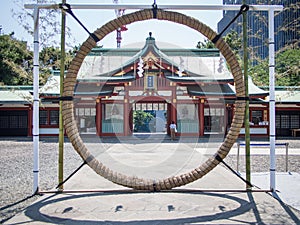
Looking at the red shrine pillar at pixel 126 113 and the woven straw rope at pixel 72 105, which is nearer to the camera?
the woven straw rope at pixel 72 105

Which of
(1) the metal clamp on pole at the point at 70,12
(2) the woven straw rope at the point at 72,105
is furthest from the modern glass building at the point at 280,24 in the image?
(1) the metal clamp on pole at the point at 70,12

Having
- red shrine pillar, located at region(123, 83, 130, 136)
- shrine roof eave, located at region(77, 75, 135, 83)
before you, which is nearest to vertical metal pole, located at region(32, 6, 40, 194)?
shrine roof eave, located at region(77, 75, 135, 83)

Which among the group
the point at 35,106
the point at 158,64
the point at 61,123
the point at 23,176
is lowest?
the point at 23,176

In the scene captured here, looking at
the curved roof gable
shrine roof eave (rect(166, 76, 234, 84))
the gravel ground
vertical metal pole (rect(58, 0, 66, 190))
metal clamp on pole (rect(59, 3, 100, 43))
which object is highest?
the curved roof gable

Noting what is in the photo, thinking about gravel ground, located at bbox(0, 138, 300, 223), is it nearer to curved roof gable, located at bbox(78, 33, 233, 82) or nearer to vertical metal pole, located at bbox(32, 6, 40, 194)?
vertical metal pole, located at bbox(32, 6, 40, 194)

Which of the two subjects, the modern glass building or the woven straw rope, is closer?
the woven straw rope

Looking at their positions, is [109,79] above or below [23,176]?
above

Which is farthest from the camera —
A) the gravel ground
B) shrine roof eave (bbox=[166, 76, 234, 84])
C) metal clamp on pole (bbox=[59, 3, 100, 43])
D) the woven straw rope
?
shrine roof eave (bbox=[166, 76, 234, 84])

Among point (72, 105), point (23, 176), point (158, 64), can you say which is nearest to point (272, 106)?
point (72, 105)

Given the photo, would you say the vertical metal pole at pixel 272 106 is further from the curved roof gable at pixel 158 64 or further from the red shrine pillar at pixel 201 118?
the red shrine pillar at pixel 201 118

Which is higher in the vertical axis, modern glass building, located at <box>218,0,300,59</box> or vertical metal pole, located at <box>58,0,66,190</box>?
modern glass building, located at <box>218,0,300,59</box>

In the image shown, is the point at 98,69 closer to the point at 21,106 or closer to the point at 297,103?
the point at 21,106

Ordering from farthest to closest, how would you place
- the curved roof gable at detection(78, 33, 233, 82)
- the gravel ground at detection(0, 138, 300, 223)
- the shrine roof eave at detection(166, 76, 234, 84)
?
the curved roof gable at detection(78, 33, 233, 82) → the shrine roof eave at detection(166, 76, 234, 84) → the gravel ground at detection(0, 138, 300, 223)

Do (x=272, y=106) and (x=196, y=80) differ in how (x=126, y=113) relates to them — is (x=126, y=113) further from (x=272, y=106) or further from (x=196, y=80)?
(x=272, y=106)
